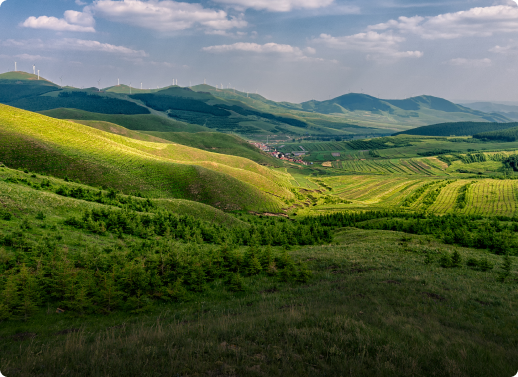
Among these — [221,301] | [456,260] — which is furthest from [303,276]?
[456,260]

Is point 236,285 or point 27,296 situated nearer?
point 27,296

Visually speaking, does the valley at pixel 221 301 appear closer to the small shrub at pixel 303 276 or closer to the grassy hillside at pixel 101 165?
the small shrub at pixel 303 276

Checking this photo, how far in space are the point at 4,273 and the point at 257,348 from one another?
16.3m

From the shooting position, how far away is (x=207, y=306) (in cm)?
1636

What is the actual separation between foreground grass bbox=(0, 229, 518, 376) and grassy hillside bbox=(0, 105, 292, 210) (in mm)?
56304

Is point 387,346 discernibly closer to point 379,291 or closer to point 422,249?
point 379,291

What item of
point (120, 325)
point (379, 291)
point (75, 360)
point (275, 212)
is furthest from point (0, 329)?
point (275, 212)

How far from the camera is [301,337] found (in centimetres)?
948

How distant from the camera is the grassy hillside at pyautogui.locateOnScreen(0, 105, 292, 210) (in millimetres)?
62500

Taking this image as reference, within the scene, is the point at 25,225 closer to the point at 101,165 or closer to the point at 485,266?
the point at 485,266

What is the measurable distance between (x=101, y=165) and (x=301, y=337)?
72.1 metres

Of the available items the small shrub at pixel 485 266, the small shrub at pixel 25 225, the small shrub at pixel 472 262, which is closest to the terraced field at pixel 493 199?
the small shrub at pixel 472 262

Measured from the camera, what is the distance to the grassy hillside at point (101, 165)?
6250 cm

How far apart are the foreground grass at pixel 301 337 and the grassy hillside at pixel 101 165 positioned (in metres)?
56.3
